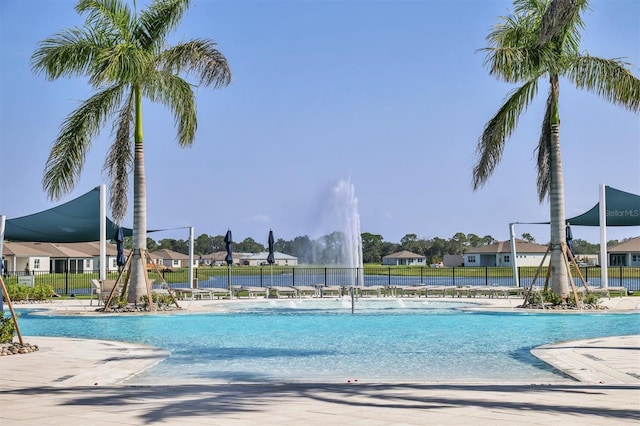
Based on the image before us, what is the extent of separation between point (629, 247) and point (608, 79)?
54.7 m

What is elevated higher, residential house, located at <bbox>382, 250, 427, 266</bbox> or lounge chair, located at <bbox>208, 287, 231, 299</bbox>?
residential house, located at <bbox>382, 250, 427, 266</bbox>

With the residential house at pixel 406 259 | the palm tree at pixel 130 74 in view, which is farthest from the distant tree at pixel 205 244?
the palm tree at pixel 130 74

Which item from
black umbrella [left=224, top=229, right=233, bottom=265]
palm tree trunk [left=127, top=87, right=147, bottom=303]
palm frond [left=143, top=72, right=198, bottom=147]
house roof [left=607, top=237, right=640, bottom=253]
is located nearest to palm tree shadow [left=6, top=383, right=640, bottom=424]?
palm tree trunk [left=127, top=87, right=147, bottom=303]

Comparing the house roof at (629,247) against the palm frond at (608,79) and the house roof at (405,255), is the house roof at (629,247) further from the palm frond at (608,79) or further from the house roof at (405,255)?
the palm frond at (608,79)

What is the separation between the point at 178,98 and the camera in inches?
796

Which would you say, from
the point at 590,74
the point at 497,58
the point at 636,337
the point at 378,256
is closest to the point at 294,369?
the point at 636,337

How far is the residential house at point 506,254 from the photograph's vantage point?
78812 millimetres

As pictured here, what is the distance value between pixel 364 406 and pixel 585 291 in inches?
666

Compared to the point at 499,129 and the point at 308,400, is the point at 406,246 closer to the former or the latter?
the point at 499,129

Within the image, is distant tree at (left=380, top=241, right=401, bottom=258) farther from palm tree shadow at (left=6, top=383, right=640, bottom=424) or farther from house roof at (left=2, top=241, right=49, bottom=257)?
palm tree shadow at (left=6, top=383, right=640, bottom=424)

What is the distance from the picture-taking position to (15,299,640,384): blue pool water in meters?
9.79

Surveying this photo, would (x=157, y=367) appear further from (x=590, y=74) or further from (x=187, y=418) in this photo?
(x=590, y=74)

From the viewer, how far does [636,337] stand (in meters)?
13.0

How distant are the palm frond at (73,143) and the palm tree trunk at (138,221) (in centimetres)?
105
